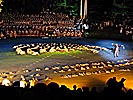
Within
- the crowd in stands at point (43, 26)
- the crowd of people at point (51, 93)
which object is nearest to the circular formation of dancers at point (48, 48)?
the crowd in stands at point (43, 26)

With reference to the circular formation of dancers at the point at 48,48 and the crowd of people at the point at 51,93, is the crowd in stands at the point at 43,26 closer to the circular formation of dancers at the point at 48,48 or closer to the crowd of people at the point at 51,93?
the circular formation of dancers at the point at 48,48

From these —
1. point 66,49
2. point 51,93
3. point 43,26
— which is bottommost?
point 66,49

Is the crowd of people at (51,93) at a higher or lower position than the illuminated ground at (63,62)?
higher

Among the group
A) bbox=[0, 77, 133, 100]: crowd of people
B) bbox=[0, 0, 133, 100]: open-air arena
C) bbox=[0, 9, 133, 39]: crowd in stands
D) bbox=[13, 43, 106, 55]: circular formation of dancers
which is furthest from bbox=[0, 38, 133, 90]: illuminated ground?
bbox=[0, 77, 133, 100]: crowd of people

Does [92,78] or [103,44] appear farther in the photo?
[103,44]

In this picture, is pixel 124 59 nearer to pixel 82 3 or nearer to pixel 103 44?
pixel 103 44

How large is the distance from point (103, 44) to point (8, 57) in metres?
8.91

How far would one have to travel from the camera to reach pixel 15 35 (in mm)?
33062

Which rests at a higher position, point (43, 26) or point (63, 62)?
point (43, 26)

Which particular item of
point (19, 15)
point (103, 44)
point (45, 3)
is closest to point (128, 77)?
point (103, 44)

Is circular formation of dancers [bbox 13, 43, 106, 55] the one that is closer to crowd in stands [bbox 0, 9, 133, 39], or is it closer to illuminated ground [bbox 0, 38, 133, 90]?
illuminated ground [bbox 0, 38, 133, 90]

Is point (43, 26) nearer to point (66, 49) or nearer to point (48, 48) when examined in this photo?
point (48, 48)

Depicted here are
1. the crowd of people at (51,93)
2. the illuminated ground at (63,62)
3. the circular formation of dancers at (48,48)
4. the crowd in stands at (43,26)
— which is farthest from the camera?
the crowd in stands at (43,26)

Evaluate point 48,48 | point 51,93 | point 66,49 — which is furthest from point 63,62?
point 51,93
